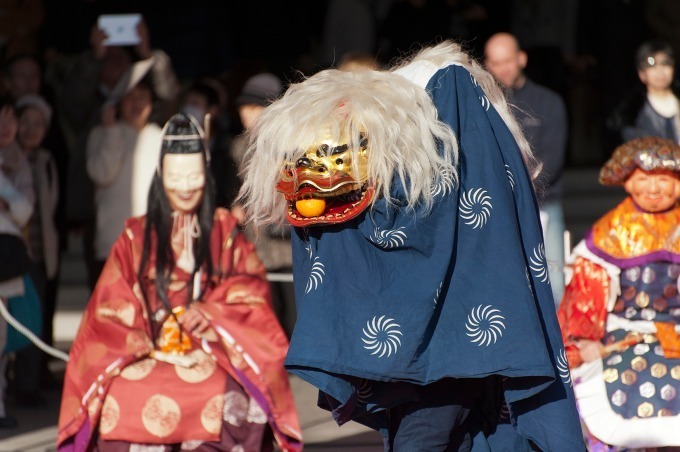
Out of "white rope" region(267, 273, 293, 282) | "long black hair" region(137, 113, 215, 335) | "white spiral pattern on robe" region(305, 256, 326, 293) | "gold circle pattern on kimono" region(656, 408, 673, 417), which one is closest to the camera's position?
"white spiral pattern on robe" region(305, 256, 326, 293)

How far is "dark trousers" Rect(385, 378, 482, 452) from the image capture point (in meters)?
3.94

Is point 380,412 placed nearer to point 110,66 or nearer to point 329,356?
point 329,356

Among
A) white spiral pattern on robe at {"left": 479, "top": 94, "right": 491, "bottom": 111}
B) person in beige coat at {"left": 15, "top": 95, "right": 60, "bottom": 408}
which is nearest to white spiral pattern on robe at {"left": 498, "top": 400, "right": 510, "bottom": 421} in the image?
white spiral pattern on robe at {"left": 479, "top": 94, "right": 491, "bottom": 111}

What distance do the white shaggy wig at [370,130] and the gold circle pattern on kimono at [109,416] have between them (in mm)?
2060

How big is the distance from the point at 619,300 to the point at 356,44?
448cm

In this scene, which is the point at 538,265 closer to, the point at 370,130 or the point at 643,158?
the point at 370,130

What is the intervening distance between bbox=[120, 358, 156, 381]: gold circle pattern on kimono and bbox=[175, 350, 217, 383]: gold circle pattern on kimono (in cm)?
11

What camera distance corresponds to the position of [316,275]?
3898 millimetres

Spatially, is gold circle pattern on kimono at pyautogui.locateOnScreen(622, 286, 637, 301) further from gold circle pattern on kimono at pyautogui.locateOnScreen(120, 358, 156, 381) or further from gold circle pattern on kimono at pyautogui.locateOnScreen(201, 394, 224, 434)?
gold circle pattern on kimono at pyautogui.locateOnScreen(120, 358, 156, 381)

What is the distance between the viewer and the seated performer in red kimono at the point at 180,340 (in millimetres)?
5809

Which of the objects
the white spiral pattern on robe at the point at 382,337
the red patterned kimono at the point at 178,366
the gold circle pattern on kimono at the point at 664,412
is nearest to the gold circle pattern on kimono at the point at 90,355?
the red patterned kimono at the point at 178,366

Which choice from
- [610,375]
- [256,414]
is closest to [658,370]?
[610,375]

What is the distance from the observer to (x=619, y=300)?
18.8ft

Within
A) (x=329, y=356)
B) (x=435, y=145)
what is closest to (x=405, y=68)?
(x=435, y=145)
